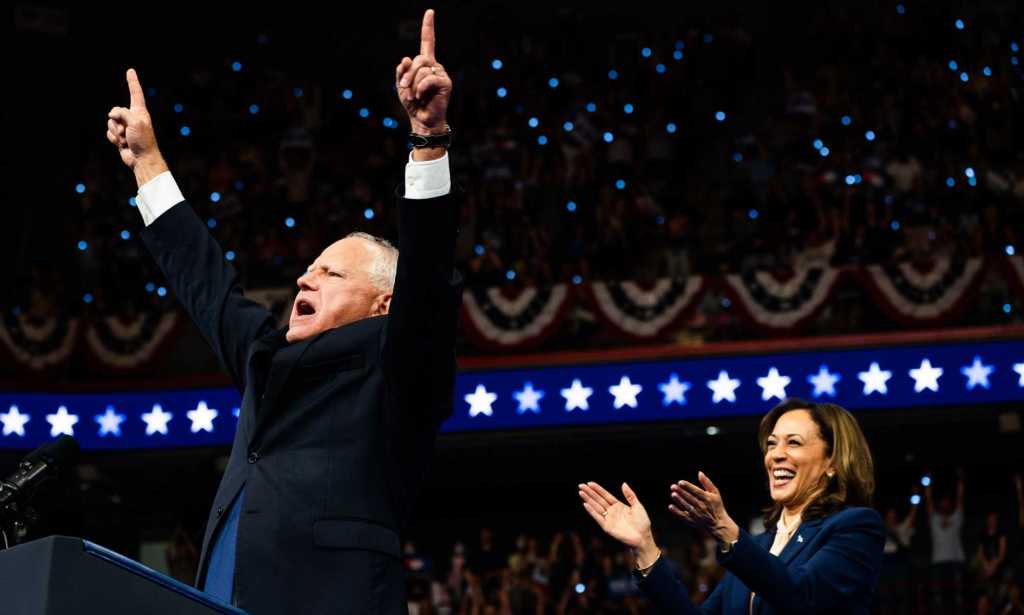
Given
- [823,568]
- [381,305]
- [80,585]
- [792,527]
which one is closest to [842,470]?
[792,527]

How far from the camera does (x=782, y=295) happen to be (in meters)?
10.3

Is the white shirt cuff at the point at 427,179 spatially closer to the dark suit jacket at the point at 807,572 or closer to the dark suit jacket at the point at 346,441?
the dark suit jacket at the point at 346,441

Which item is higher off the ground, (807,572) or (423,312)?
(423,312)

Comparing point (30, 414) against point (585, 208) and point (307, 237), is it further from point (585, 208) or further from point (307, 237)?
point (585, 208)

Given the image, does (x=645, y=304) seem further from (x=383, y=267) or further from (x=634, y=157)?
(x=383, y=267)

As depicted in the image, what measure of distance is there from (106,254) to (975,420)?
701 centimetres

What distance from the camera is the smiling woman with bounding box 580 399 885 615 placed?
8.88ft

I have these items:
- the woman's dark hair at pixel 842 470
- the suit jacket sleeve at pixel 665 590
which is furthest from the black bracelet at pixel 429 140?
the woman's dark hair at pixel 842 470

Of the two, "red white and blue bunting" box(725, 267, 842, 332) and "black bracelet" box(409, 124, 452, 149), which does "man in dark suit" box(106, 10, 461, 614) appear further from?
"red white and blue bunting" box(725, 267, 842, 332)

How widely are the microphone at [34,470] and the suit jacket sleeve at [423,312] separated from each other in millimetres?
512

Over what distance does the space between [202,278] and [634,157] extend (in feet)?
33.7

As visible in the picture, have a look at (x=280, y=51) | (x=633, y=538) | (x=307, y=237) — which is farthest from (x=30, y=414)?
(x=633, y=538)

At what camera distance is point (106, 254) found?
11.9 m

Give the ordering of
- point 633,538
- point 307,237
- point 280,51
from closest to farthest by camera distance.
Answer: point 633,538
point 307,237
point 280,51
